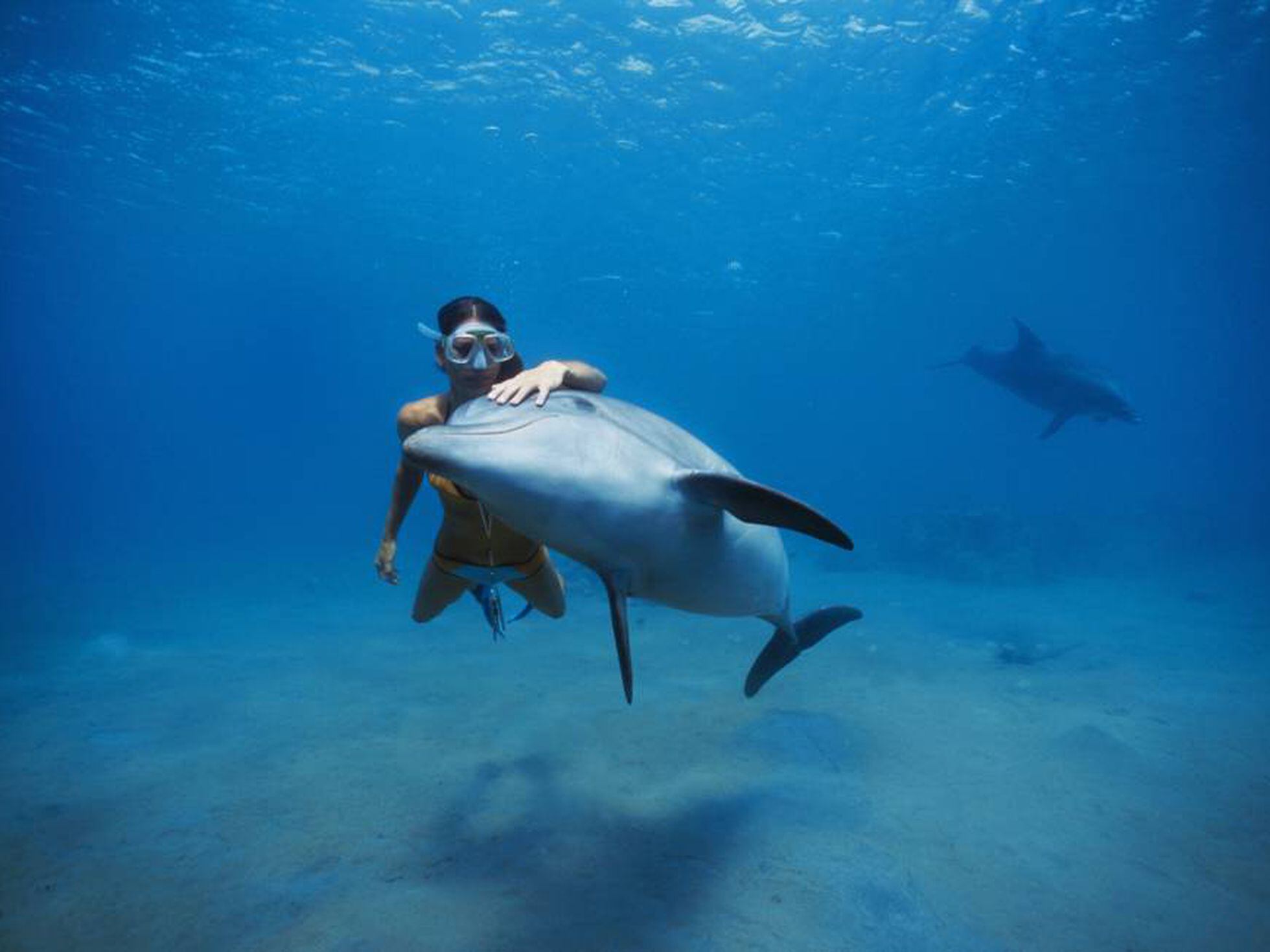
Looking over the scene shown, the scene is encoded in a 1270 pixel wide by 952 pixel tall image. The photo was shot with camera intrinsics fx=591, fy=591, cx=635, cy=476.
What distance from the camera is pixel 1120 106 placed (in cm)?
1834

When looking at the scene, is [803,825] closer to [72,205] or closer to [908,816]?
[908,816]

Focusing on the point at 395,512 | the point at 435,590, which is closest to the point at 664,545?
the point at 395,512

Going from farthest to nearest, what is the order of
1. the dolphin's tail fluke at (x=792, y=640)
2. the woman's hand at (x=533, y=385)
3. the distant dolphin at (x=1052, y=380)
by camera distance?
the distant dolphin at (x=1052, y=380), the dolphin's tail fluke at (x=792, y=640), the woman's hand at (x=533, y=385)

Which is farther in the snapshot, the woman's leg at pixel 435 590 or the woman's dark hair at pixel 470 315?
the woman's leg at pixel 435 590

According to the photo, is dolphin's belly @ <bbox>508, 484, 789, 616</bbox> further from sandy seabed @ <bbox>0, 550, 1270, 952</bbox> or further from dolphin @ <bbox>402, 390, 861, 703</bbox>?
sandy seabed @ <bbox>0, 550, 1270, 952</bbox>

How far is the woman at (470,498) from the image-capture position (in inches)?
122

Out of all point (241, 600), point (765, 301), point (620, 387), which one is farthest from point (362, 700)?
point (620, 387)

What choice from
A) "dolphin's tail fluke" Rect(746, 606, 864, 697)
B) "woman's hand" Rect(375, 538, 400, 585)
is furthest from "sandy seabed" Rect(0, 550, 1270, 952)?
"woman's hand" Rect(375, 538, 400, 585)

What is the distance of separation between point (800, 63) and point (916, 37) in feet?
9.76

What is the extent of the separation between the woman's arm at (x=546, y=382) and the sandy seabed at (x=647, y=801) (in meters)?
2.49

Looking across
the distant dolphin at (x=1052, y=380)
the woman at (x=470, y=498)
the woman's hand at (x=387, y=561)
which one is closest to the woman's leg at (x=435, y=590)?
the woman at (x=470, y=498)

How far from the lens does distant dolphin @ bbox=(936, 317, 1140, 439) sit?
1227cm

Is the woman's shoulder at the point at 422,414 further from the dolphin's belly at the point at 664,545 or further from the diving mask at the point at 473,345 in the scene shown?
the dolphin's belly at the point at 664,545

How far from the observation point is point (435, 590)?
4.28m
